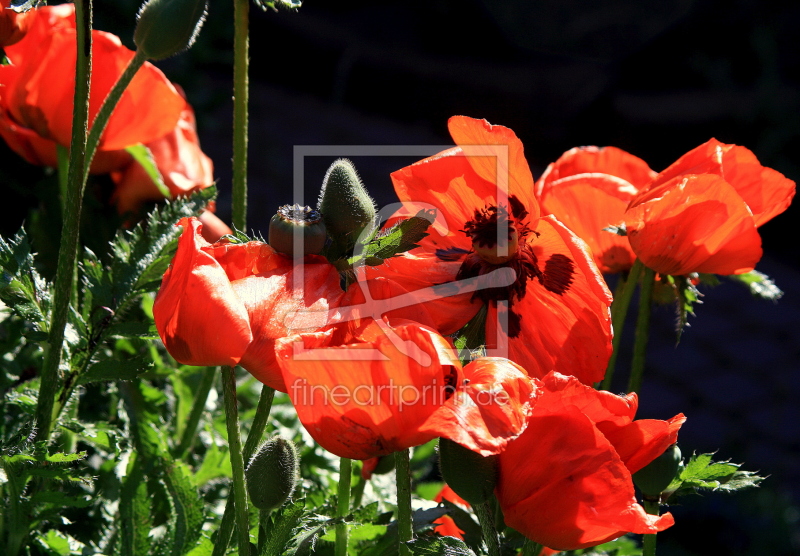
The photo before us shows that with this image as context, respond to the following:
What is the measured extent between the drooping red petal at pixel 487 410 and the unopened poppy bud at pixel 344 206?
0.50 ft

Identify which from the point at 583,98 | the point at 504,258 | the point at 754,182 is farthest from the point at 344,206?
the point at 583,98

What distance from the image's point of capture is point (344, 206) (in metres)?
0.64

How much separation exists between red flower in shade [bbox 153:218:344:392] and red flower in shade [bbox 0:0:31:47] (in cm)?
30

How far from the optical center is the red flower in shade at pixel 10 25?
765mm

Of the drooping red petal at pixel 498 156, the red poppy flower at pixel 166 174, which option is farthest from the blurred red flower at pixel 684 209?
the red poppy flower at pixel 166 174

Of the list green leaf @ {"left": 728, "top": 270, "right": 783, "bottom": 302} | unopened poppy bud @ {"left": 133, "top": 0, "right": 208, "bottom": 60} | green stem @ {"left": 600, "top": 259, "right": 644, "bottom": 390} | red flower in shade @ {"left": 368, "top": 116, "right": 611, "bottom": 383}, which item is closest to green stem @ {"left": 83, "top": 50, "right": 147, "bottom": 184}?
unopened poppy bud @ {"left": 133, "top": 0, "right": 208, "bottom": 60}

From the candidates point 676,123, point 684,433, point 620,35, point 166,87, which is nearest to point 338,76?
point 620,35

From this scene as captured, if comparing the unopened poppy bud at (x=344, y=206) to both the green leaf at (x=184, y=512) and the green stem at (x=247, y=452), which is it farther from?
the green leaf at (x=184, y=512)

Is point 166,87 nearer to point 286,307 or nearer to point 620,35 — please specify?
point 286,307

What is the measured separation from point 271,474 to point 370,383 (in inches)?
4.6

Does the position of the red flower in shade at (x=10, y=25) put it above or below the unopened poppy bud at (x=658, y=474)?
above

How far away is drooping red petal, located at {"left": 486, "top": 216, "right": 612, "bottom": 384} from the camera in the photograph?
66 cm

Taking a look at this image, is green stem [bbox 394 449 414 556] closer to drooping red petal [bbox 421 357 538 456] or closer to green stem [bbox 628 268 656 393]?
drooping red petal [bbox 421 357 538 456]

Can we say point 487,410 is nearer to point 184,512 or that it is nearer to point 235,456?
point 235,456
